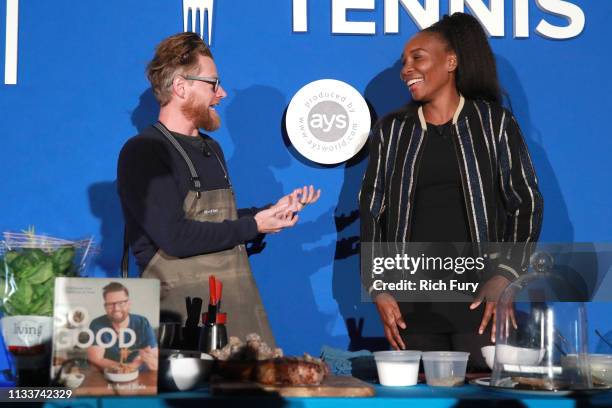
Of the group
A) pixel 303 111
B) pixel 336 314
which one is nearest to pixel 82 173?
pixel 303 111

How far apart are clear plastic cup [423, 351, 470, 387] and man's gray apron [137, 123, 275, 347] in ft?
3.51

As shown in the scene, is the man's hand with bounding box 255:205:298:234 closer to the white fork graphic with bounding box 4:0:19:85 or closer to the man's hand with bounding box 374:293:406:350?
the man's hand with bounding box 374:293:406:350

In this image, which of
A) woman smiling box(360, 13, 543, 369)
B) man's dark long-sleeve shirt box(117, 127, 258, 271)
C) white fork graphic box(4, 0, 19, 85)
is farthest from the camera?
white fork graphic box(4, 0, 19, 85)

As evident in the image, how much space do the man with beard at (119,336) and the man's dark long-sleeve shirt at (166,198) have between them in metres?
0.77

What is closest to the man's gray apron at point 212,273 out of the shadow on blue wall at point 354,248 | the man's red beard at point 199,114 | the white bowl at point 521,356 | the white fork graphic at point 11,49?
the man's red beard at point 199,114

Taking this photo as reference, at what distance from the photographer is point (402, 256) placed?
3178 millimetres

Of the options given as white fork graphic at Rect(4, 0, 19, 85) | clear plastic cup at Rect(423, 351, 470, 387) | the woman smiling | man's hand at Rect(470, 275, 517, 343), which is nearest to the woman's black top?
the woman smiling

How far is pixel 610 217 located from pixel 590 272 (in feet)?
0.77

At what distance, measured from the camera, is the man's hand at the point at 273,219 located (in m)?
2.77

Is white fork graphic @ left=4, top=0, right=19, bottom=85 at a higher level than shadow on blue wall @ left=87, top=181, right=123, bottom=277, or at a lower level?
higher

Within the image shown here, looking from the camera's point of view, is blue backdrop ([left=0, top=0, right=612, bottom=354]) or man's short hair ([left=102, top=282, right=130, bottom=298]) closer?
man's short hair ([left=102, top=282, right=130, bottom=298])

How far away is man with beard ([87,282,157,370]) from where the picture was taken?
1.73 m

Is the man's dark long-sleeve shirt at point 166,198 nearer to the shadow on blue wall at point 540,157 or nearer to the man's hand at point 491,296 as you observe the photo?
the man's hand at point 491,296

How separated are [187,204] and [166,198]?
277mm
